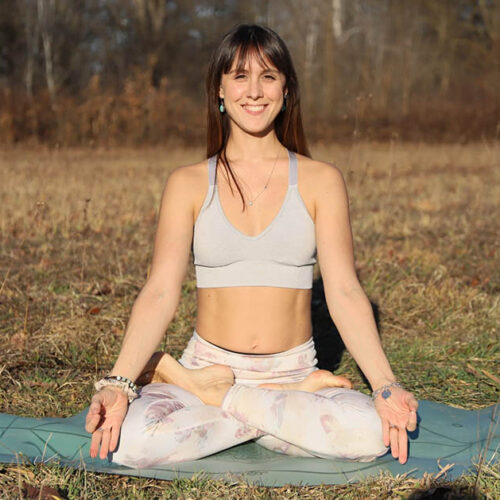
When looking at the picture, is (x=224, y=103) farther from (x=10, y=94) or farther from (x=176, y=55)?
(x=176, y=55)

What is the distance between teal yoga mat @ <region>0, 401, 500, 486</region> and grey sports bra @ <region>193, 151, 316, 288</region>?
583mm

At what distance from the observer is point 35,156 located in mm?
10992

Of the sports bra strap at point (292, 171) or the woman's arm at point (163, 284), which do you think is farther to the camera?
the sports bra strap at point (292, 171)

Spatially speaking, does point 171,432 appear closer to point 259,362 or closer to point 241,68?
point 259,362

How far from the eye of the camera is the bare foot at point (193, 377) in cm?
259

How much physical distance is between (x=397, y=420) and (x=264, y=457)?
46 centimetres

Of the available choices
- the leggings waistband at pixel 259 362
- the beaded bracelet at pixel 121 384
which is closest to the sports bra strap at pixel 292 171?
the leggings waistband at pixel 259 362

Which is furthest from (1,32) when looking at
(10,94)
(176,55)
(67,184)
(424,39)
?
(67,184)

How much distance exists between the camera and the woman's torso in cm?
275

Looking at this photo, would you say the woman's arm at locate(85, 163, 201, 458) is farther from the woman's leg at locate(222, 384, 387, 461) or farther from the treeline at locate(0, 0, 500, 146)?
the treeline at locate(0, 0, 500, 146)

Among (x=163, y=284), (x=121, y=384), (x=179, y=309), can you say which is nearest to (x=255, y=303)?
(x=163, y=284)

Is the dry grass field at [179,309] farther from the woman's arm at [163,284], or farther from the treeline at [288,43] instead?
the treeline at [288,43]

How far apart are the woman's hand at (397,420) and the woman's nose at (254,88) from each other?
112cm

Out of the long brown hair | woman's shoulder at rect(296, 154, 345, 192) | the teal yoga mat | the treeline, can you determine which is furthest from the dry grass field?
the treeline
